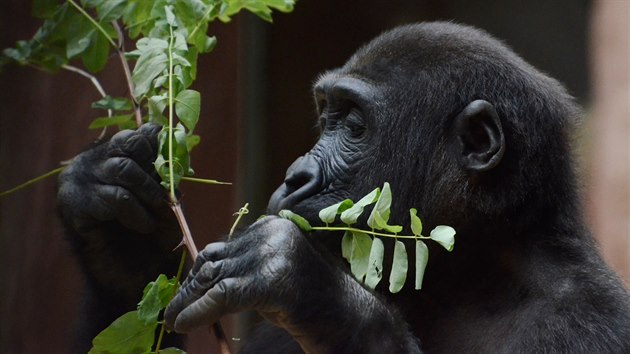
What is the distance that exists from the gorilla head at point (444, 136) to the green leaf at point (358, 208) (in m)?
0.41

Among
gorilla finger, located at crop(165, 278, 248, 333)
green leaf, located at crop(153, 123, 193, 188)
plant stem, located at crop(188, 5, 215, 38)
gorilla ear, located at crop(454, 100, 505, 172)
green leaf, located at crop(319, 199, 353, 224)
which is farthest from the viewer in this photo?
plant stem, located at crop(188, 5, 215, 38)

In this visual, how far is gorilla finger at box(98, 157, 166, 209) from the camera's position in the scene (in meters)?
3.71

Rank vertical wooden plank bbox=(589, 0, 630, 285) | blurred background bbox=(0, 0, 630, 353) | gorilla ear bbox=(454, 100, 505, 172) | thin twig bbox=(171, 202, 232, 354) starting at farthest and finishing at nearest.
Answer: vertical wooden plank bbox=(589, 0, 630, 285) < blurred background bbox=(0, 0, 630, 353) < gorilla ear bbox=(454, 100, 505, 172) < thin twig bbox=(171, 202, 232, 354)

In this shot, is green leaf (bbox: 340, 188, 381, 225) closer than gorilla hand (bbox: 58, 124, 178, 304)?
Yes

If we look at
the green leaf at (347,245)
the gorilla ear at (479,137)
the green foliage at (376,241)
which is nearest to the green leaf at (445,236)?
the green foliage at (376,241)

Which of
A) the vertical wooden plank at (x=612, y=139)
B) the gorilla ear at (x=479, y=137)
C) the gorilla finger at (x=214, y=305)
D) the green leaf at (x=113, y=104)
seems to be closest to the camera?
the gorilla finger at (x=214, y=305)

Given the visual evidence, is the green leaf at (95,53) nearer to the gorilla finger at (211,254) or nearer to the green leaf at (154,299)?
the green leaf at (154,299)

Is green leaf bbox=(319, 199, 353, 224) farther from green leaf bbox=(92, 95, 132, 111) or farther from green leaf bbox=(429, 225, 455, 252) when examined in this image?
green leaf bbox=(92, 95, 132, 111)

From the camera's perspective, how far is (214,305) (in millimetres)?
2945

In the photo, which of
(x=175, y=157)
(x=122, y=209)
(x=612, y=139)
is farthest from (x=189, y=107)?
(x=612, y=139)

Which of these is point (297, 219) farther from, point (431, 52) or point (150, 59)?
point (431, 52)

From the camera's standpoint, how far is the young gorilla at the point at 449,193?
132 inches

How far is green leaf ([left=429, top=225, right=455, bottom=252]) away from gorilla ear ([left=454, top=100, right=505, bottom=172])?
50 cm

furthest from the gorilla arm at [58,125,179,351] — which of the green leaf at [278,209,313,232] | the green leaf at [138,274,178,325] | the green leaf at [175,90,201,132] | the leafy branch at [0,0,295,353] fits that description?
the green leaf at [278,209,313,232]
